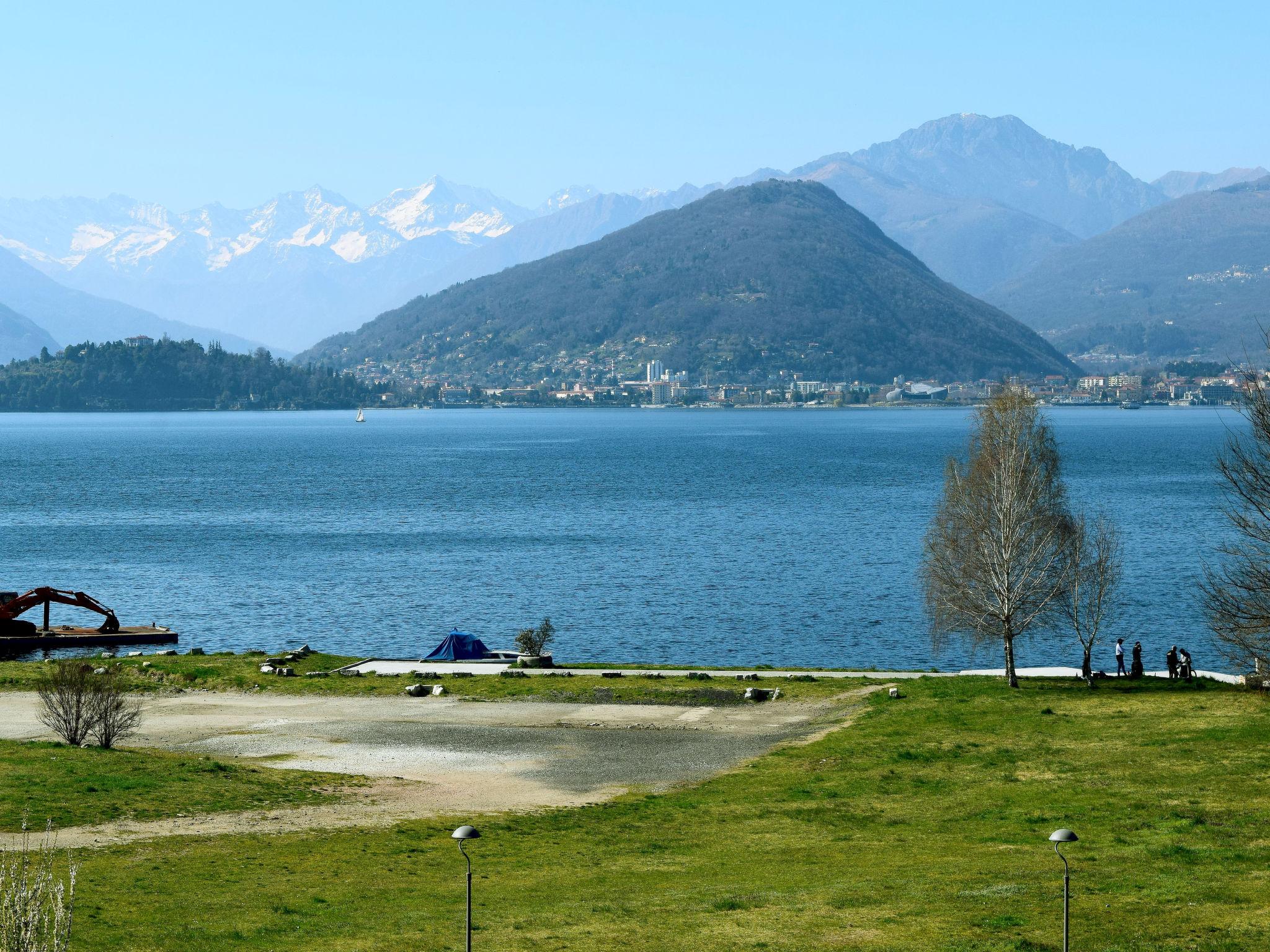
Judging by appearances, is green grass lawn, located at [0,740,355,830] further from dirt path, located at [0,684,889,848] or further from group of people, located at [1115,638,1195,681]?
group of people, located at [1115,638,1195,681]

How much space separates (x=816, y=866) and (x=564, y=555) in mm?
64853

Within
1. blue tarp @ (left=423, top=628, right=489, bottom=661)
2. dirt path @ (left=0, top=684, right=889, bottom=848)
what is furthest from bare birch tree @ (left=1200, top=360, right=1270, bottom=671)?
blue tarp @ (left=423, top=628, right=489, bottom=661)

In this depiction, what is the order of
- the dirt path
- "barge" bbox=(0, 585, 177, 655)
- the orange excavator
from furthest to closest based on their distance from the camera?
1. the orange excavator
2. "barge" bbox=(0, 585, 177, 655)
3. the dirt path

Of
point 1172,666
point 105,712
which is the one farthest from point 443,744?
point 1172,666

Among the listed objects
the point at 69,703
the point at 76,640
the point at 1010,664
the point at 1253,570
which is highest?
the point at 1253,570

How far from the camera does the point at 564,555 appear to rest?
86.4 meters

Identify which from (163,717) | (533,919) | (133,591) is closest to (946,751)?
(533,919)

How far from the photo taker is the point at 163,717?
120 feet

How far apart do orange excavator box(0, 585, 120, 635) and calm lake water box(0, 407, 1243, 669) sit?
3185 mm

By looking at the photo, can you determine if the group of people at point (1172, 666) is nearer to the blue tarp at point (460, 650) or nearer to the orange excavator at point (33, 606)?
the blue tarp at point (460, 650)

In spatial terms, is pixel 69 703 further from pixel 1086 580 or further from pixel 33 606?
pixel 33 606

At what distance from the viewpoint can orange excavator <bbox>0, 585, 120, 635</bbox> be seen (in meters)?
57.1

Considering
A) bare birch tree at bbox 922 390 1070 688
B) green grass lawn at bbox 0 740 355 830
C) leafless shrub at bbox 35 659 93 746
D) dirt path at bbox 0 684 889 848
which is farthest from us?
bare birch tree at bbox 922 390 1070 688

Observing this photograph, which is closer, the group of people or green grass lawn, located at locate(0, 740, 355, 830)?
green grass lawn, located at locate(0, 740, 355, 830)
